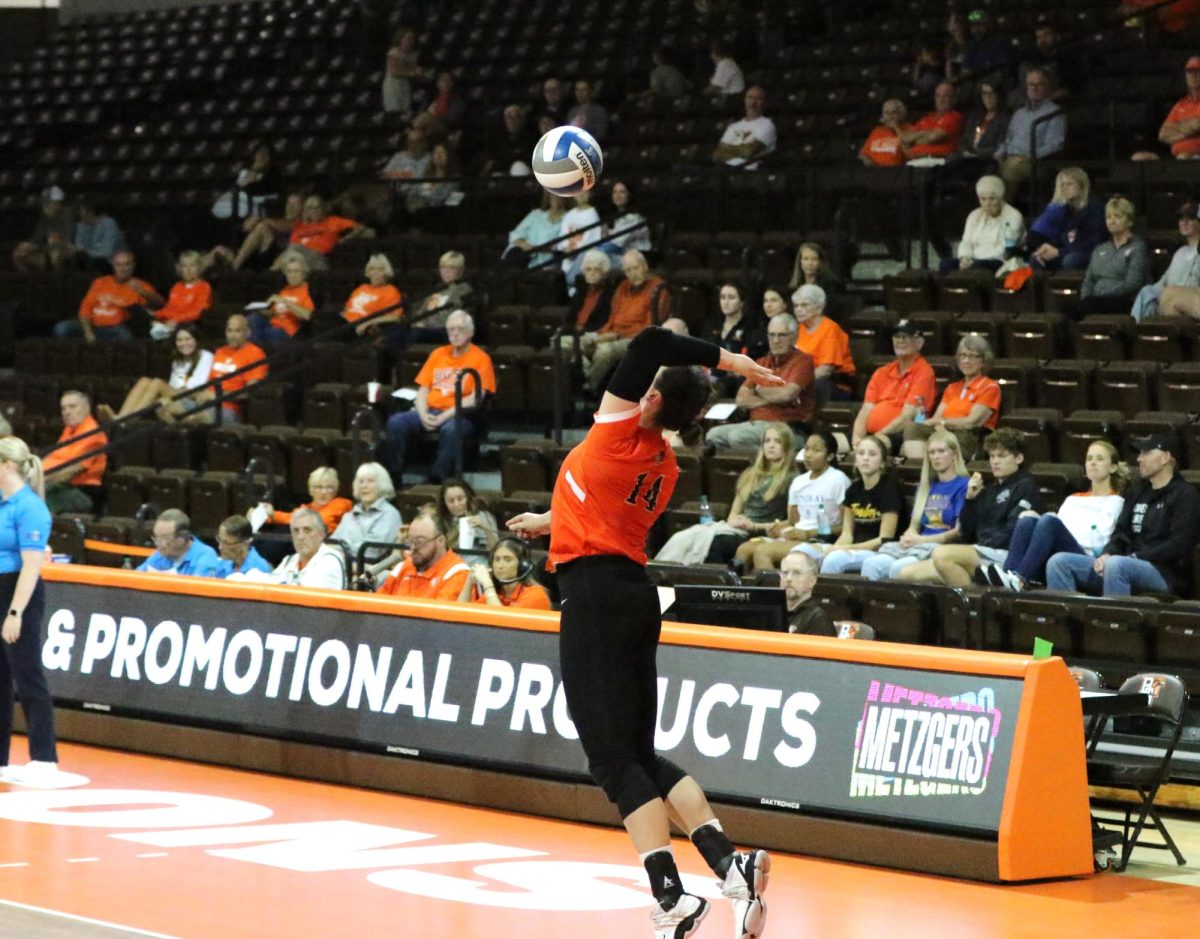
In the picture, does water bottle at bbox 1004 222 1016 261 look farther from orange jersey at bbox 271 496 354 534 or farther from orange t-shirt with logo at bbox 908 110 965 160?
orange jersey at bbox 271 496 354 534

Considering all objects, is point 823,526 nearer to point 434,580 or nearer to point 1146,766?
point 434,580

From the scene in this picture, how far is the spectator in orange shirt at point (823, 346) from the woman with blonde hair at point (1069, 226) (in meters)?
1.51

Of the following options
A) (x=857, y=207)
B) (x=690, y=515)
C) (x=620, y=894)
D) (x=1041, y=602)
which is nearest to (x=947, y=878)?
(x=620, y=894)

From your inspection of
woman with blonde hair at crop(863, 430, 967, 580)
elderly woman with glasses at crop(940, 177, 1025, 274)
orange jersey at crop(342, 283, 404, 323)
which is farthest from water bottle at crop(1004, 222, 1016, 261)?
orange jersey at crop(342, 283, 404, 323)

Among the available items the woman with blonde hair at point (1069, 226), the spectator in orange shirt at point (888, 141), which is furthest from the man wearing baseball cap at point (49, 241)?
the woman with blonde hair at point (1069, 226)

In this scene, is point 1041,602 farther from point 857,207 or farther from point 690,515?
point 857,207

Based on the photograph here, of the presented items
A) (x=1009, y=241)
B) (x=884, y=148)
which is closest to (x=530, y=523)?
(x=1009, y=241)

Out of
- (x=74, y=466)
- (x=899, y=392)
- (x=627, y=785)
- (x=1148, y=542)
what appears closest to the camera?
(x=627, y=785)

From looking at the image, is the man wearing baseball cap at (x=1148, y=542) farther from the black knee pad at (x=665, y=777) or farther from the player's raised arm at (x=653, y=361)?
the player's raised arm at (x=653, y=361)

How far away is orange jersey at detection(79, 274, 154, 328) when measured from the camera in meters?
18.4

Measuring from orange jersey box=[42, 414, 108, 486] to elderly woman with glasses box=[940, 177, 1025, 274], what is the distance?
6731 mm

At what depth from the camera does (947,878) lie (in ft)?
23.5

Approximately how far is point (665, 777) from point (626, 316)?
335 inches

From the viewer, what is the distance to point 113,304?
1844 cm
